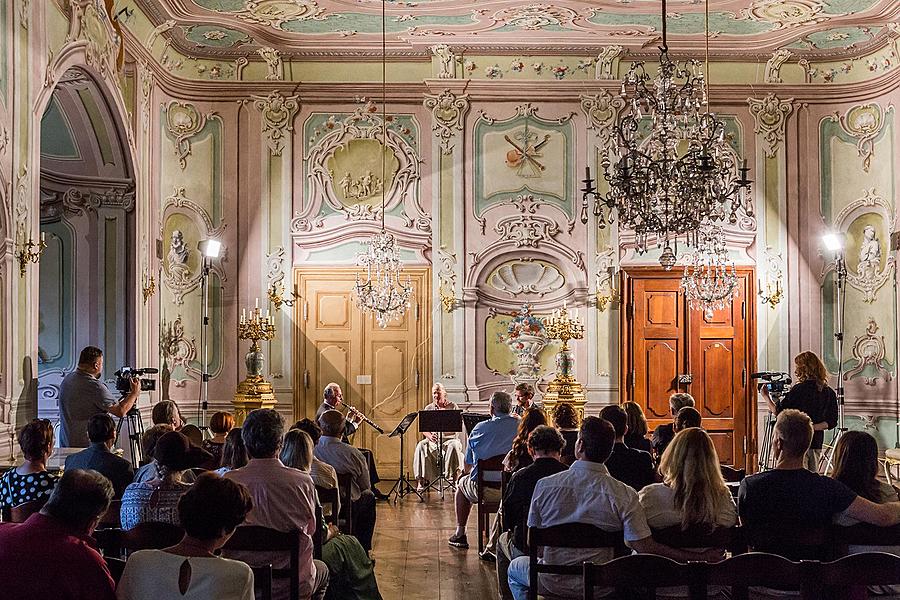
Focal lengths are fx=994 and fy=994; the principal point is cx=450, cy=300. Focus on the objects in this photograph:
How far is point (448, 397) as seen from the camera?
37.1 feet

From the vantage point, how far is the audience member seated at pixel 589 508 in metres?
3.93

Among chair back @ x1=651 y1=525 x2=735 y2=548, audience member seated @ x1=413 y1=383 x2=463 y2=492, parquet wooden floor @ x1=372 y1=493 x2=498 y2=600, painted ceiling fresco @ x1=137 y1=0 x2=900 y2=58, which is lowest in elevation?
parquet wooden floor @ x1=372 y1=493 x2=498 y2=600

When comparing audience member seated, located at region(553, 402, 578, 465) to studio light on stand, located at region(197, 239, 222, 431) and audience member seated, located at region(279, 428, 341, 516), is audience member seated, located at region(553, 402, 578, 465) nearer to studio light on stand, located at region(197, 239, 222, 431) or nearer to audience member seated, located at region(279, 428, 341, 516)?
audience member seated, located at region(279, 428, 341, 516)

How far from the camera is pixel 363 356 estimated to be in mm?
11422

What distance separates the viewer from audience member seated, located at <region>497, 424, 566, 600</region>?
484 centimetres

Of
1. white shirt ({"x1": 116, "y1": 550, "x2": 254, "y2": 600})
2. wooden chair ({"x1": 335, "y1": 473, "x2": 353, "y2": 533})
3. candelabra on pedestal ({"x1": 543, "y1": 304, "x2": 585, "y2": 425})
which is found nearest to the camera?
white shirt ({"x1": 116, "y1": 550, "x2": 254, "y2": 600})

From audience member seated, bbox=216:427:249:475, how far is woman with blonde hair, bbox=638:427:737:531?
2.01 m

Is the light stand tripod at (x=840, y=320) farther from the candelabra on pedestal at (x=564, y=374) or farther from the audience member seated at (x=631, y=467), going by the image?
the audience member seated at (x=631, y=467)

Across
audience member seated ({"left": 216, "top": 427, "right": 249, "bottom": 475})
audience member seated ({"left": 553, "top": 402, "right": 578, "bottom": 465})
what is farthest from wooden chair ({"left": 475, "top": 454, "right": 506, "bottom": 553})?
audience member seated ({"left": 216, "top": 427, "right": 249, "bottom": 475})

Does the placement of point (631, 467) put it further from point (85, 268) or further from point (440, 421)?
point (85, 268)

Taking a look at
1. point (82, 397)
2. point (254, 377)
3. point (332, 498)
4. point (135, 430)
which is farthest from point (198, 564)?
point (254, 377)

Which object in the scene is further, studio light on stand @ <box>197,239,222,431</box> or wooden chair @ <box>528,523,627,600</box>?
studio light on stand @ <box>197,239,222,431</box>

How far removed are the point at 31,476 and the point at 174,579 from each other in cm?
210

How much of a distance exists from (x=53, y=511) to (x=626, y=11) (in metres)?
8.86
